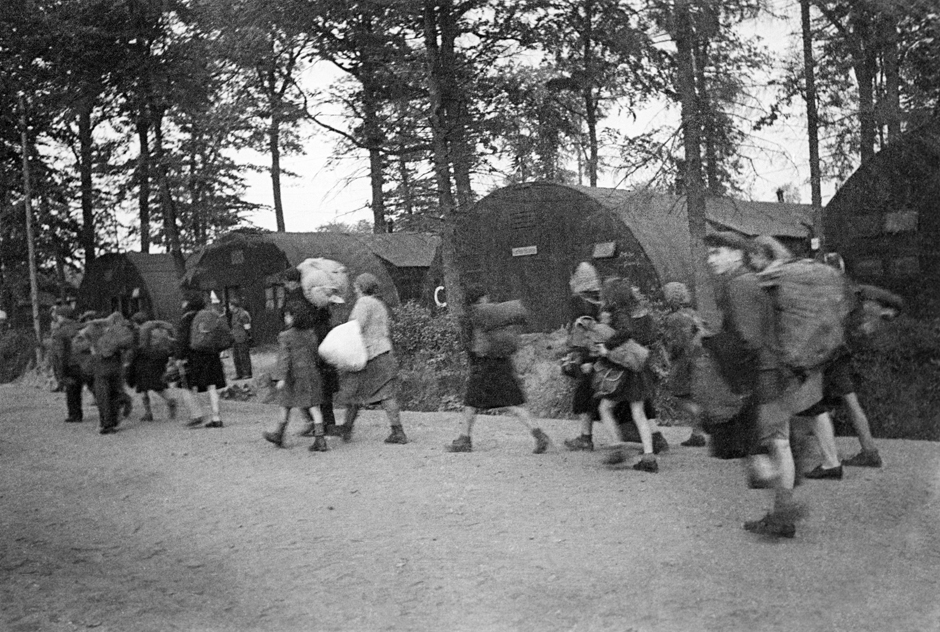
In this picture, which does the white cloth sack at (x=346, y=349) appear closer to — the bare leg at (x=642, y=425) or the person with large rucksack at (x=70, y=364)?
the bare leg at (x=642, y=425)

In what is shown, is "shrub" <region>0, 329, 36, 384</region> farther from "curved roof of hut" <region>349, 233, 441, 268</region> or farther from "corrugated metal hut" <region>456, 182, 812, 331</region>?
"corrugated metal hut" <region>456, 182, 812, 331</region>

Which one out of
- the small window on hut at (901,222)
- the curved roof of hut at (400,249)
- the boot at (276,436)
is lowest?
the boot at (276,436)

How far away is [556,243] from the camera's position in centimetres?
2217

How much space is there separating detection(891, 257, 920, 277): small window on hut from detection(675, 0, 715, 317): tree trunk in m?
4.58

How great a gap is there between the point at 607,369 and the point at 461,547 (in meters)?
2.85

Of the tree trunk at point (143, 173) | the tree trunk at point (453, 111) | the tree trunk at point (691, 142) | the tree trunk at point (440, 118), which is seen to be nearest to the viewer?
the tree trunk at point (691, 142)

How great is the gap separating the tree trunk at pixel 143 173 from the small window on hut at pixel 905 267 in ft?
71.7

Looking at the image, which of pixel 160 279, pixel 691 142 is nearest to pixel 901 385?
pixel 691 142

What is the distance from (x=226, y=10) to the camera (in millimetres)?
17203

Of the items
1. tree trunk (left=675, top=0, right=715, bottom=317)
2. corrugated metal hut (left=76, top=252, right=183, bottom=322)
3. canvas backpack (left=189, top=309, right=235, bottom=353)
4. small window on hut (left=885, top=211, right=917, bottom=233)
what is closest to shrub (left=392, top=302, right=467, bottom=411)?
canvas backpack (left=189, top=309, right=235, bottom=353)

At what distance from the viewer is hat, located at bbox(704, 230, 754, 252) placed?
6.44 meters

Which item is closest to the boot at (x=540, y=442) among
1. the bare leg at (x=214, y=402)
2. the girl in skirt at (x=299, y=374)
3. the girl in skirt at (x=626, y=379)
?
the girl in skirt at (x=626, y=379)

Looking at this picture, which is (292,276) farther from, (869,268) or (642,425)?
(869,268)

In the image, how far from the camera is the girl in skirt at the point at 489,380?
9.55 m
